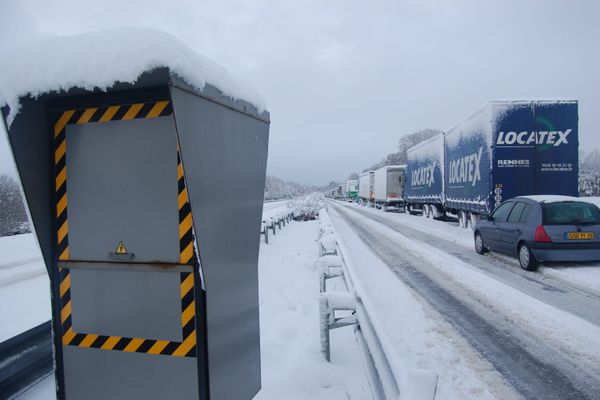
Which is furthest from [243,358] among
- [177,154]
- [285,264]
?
[285,264]

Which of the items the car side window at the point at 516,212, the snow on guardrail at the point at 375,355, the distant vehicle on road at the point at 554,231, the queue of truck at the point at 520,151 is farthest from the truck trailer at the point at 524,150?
the snow on guardrail at the point at 375,355

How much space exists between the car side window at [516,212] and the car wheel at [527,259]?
800 mm

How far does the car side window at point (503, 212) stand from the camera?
983 cm

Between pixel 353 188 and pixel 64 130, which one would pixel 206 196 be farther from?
pixel 353 188

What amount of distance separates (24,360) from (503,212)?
10.5 metres

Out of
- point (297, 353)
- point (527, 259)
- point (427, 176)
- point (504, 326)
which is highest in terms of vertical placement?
point (427, 176)

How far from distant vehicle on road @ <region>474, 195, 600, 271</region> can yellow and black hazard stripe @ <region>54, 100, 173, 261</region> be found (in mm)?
8726

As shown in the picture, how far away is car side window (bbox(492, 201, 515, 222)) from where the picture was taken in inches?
387

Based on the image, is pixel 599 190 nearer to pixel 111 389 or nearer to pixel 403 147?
pixel 111 389

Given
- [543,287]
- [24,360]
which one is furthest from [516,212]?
[24,360]

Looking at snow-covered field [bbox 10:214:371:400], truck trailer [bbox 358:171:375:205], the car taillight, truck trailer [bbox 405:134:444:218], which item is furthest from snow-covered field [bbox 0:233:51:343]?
truck trailer [bbox 358:171:375:205]

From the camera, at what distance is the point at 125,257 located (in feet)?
7.50

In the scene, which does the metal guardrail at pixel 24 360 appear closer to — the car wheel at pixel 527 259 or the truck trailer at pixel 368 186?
the car wheel at pixel 527 259

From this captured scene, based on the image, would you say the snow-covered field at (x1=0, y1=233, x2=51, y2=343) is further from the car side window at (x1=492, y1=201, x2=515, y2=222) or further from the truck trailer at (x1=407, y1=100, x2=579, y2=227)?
the truck trailer at (x1=407, y1=100, x2=579, y2=227)
